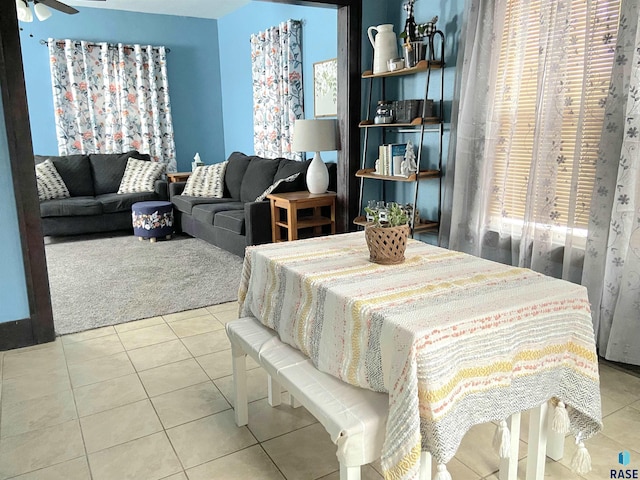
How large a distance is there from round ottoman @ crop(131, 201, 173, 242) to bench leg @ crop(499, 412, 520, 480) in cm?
448

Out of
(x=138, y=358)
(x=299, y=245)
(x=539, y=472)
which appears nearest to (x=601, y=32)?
(x=299, y=245)

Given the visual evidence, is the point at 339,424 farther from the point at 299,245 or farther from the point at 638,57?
the point at 638,57

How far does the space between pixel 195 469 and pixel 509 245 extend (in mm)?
2150

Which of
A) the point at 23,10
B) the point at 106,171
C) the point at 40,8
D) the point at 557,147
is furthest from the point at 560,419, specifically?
the point at 106,171

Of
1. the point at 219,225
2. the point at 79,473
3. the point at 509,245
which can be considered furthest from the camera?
the point at 219,225

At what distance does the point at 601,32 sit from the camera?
241 centimetres

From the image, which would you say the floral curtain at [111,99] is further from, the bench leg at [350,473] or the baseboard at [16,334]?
the bench leg at [350,473]

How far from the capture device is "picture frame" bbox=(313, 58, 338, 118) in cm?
457

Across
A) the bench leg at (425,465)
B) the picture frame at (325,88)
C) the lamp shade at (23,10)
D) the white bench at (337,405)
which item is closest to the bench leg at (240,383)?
the white bench at (337,405)

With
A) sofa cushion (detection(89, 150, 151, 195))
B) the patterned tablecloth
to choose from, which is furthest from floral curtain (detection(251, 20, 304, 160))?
the patterned tablecloth

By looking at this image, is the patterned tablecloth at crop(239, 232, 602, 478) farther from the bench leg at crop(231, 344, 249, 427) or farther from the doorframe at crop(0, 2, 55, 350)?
the doorframe at crop(0, 2, 55, 350)

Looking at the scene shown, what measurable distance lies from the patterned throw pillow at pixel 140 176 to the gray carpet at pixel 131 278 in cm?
72

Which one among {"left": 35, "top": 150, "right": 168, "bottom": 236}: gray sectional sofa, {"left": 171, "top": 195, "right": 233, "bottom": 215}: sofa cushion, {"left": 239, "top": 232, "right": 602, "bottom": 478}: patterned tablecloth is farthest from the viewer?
{"left": 35, "top": 150, "right": 168, "bottom": 236}: gray sectional sofa

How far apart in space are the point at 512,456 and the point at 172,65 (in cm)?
641
